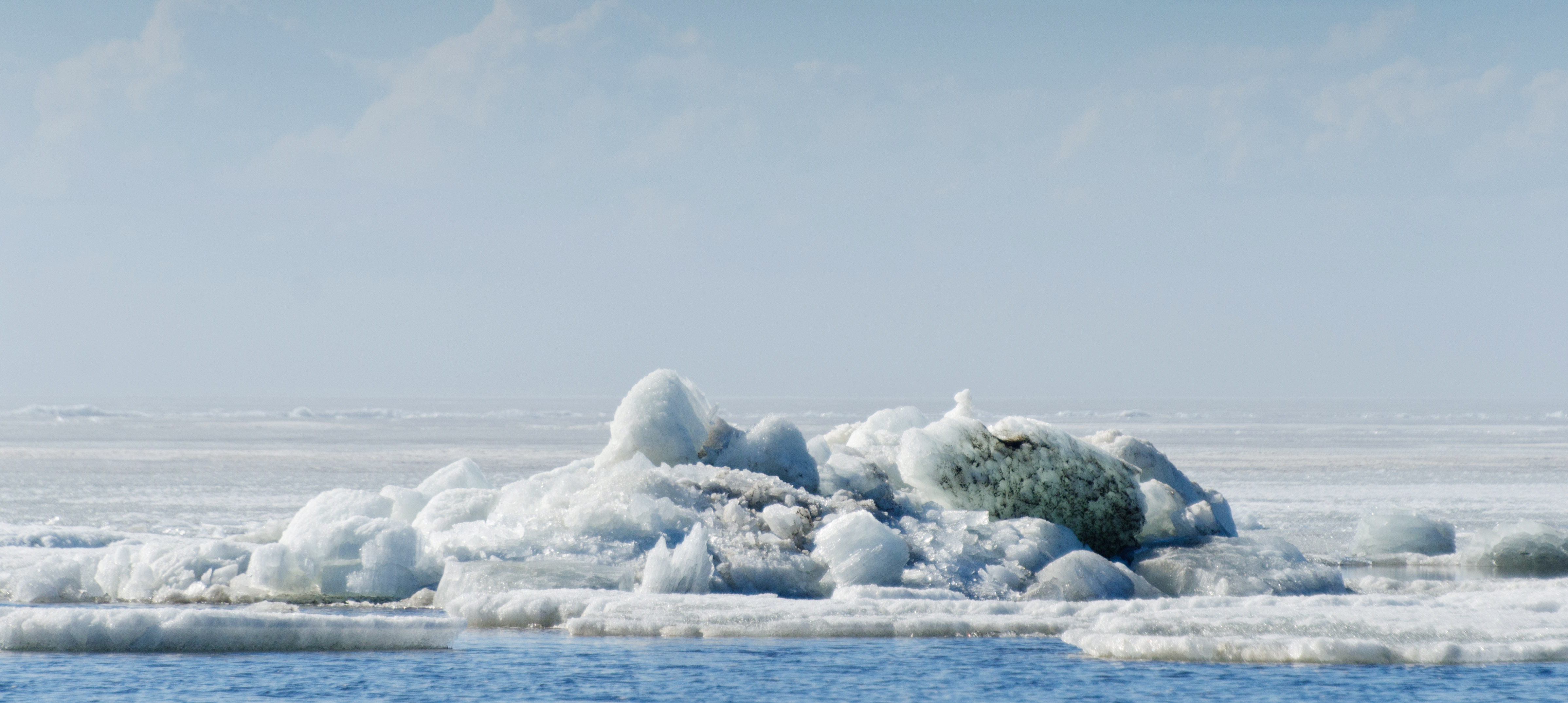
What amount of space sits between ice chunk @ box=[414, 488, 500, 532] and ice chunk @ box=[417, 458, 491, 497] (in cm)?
68

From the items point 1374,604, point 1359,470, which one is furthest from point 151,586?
point 1359,470

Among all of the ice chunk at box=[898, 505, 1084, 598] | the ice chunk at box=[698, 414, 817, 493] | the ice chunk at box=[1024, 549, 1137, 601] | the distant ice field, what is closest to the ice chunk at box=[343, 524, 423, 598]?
the ice chunk at box=[698, 414, 817, 493]

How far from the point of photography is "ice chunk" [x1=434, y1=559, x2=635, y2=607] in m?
9.84

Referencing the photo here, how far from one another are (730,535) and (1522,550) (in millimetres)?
6881

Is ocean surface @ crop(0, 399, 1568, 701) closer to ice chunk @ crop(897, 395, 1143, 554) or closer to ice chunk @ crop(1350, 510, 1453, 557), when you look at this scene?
ice chunk @ crop(1350, 510, 1453, 557)

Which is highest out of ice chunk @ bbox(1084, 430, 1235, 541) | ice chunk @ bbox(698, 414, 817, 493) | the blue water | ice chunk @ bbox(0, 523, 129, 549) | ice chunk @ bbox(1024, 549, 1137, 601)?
ice chunk @ bbox(698, 414, 817, 493)

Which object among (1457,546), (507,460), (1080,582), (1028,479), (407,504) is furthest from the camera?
(507,460)

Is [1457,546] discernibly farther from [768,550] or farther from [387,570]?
[387,570]

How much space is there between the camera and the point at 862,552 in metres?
10.2

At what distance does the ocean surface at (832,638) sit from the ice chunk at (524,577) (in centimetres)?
51

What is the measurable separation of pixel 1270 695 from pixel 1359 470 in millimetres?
19279

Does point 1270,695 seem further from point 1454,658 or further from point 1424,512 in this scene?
point 1424,512

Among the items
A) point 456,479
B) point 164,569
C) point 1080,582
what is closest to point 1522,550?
point 1080,582

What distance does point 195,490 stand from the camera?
62.5 feet
